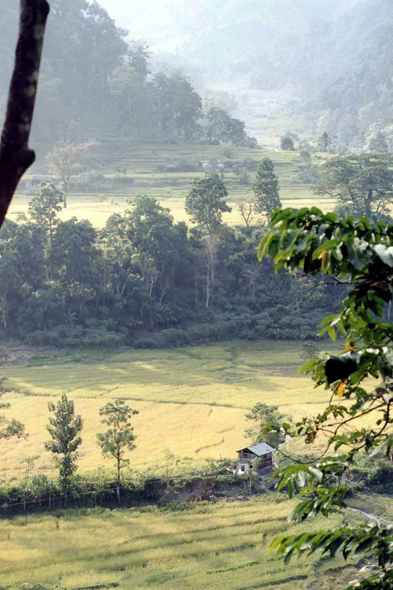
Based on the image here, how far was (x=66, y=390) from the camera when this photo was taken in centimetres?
1900

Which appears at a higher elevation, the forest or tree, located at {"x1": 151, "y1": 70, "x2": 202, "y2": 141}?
tree, located at {"x1": 151, "y1": 70, "x2": 202, "y2": 141}

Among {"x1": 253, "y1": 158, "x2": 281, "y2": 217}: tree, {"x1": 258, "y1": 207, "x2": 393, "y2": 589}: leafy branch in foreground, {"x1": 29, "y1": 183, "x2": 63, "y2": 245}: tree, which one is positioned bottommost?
{"x1": 258, "y1": 207, "x2": 393, "y2": 589}: leafy branch in foreground

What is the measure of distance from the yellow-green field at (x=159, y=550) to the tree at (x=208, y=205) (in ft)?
49.3

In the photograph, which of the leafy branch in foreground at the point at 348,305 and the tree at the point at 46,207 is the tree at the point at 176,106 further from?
the leafy branch in foreground at the point at 348,305

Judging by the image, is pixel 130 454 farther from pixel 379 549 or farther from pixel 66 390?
pixel 379 549

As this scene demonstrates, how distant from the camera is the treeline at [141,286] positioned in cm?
2417

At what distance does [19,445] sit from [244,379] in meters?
7.56

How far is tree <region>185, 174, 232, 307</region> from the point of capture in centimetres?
2708

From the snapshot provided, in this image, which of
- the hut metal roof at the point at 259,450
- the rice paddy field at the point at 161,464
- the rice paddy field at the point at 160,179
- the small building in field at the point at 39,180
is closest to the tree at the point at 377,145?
the rice paddy field at the point at 160,179

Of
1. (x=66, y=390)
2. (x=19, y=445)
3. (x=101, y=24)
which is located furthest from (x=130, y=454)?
(x=101, y=24)

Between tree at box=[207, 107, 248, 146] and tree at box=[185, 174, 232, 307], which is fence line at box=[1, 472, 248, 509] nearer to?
tree at box=[185, 174, 232, 307]

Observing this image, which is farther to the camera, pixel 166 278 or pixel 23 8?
pixel 166 278

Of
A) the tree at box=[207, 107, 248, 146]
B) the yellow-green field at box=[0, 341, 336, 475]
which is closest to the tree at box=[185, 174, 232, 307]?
the yellow-green field at box=[0, 341, 336, 475]

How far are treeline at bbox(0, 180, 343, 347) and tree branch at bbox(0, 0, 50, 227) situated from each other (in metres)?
21.4
